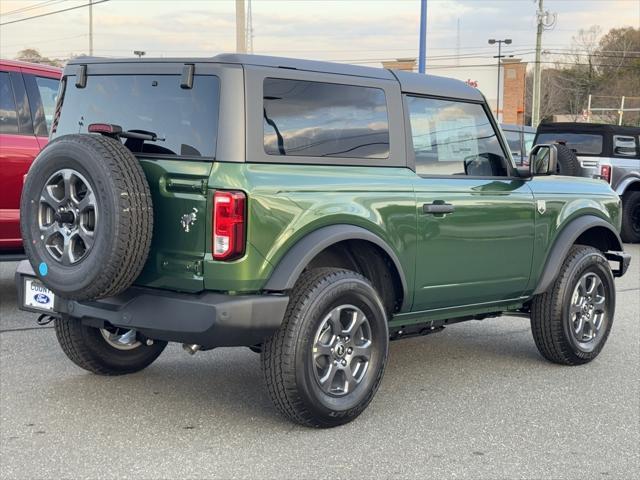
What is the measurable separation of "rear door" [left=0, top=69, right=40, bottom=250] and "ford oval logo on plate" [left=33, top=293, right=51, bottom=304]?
103 inches

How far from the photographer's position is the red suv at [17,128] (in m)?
7.25

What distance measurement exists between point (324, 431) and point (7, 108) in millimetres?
4366

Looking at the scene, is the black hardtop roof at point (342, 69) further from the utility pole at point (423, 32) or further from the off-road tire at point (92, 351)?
the utility pole at point (423, 32)

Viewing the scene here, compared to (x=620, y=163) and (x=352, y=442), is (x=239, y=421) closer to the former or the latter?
(x=352, y=442)

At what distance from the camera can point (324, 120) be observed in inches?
185

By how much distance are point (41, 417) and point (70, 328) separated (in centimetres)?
72

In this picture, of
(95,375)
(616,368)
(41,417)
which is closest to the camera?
(41,417)

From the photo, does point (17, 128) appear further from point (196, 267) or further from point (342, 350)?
point (342, 350)

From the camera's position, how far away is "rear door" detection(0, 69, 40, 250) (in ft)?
23.7

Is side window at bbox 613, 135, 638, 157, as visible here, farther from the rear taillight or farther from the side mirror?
the rear taillight

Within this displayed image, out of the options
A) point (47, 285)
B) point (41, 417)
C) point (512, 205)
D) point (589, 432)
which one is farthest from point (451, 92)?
point (41, 417)

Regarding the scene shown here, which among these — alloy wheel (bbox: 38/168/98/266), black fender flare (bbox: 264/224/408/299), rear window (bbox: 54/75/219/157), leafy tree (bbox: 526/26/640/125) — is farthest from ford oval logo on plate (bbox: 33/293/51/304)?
leafy tree (bbox: 526/26/640/125)

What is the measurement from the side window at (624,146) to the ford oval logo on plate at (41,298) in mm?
10969

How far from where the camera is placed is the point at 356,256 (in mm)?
5004
